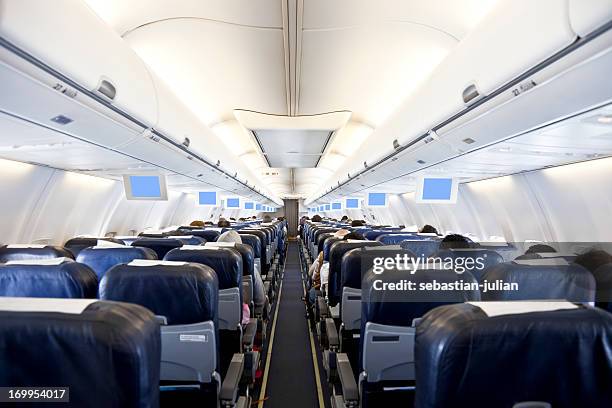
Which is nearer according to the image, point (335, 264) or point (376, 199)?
point (335, 264)

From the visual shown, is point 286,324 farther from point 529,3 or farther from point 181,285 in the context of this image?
point 529,3

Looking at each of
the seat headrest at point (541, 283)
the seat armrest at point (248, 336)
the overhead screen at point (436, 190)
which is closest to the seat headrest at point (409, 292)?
the seat headrest at point (541, 283)

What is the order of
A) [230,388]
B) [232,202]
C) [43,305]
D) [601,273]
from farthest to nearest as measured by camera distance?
[232,202] < [601,273] < [230,388] < [43,305]

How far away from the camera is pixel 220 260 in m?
3.89

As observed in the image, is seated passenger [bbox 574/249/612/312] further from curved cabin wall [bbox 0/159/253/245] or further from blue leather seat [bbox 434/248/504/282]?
curved cabin wall [bbox 0/159/253/245]

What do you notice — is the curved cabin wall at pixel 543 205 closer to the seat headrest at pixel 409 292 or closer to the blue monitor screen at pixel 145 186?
the seat headrest at pixel 409 292

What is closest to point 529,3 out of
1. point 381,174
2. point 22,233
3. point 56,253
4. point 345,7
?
point 345,7

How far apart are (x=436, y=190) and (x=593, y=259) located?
3.93 meters

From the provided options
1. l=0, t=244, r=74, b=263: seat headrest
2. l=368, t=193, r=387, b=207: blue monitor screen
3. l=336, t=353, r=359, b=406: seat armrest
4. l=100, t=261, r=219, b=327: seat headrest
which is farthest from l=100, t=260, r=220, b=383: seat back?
l=368, t=193, r=387, b=207: blue monitor screen

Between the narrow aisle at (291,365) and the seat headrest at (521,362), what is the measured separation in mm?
3946

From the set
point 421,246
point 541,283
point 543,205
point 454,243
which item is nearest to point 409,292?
point 541,283

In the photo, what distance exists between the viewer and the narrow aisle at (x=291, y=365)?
4.96 meters

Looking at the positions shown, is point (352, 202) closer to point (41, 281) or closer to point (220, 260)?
point (220, 260)

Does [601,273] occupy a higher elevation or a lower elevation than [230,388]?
higher
